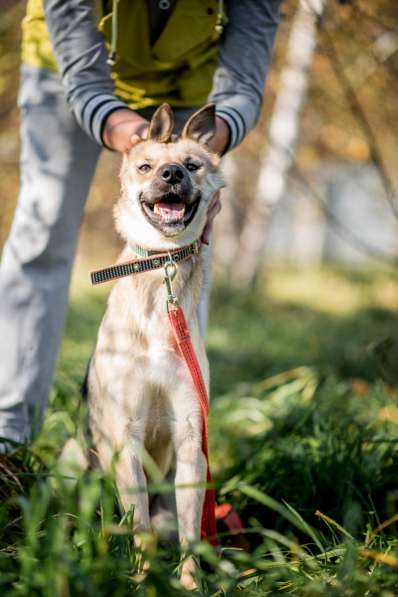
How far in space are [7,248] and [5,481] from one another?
1.03 m

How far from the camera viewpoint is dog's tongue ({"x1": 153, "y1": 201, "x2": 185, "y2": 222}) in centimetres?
235

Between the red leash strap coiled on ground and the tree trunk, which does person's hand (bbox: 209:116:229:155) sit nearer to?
the red leash strap coiled on ground

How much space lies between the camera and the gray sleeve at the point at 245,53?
110 inches

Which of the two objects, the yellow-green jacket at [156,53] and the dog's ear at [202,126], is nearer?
the dog's ear at [202,126]

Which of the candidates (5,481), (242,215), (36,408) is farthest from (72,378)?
(242,215)

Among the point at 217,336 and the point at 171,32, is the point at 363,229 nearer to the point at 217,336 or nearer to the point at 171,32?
the point at 217,336

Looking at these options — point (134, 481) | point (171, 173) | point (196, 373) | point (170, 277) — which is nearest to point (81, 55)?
point (171, 173)

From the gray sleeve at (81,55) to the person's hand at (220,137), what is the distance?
0.37 meters

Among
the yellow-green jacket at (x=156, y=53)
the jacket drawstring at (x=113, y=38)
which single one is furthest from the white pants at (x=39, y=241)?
the jacket drawstring at (x=113, y=38)

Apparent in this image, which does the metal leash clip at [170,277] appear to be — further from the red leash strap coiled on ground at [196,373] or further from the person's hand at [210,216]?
the person's hand at [210,216]

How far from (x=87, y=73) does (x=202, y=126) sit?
492mm

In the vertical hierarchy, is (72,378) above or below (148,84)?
below

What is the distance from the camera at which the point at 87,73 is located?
2547 mm

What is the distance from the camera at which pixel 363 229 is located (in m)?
18.5
